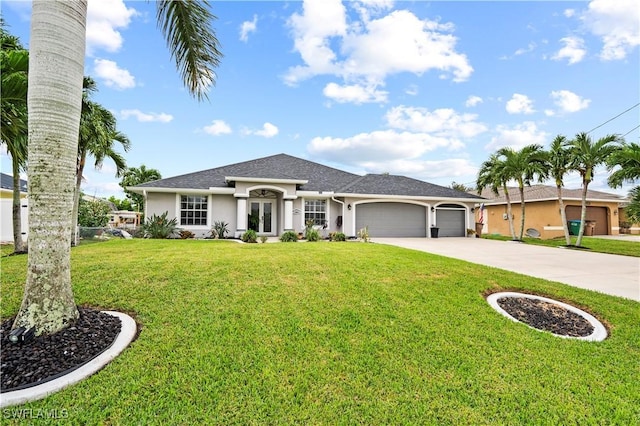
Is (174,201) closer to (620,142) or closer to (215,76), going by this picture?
(215,76)

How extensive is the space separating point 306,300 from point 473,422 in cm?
300

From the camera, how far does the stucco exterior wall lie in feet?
72.8

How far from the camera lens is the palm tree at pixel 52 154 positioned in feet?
11.0

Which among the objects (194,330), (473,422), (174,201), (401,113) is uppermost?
(401,113)

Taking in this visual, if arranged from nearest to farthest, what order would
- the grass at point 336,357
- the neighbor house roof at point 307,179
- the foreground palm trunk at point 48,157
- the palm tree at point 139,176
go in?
the grass at point 336,357 < the foreground palm trunk at point 48,157 < the neighbor house roof at point 307,179 < the palm tree at point 139,176

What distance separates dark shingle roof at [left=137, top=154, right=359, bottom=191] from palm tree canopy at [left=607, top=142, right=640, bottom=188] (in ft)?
43.1

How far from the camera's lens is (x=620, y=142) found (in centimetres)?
1391

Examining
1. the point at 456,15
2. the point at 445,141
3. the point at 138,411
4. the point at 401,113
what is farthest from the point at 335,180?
the point at 138,411

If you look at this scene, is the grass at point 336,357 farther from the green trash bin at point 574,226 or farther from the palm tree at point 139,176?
the palm tree at point 139,176

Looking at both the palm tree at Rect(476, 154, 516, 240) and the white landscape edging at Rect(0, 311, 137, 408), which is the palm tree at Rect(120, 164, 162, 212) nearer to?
the palm tree at Rect(476, 154, 516, 240)

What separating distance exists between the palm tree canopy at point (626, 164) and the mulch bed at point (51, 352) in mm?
16365

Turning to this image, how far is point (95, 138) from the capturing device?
37.0 feet

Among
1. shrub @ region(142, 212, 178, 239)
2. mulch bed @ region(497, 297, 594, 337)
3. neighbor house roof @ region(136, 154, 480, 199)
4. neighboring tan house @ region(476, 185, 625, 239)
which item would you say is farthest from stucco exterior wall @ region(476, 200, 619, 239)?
shrub @ region(142, 212, 178, 239)

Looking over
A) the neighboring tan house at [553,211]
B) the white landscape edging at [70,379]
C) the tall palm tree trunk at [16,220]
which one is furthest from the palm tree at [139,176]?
the white landscape edging at [70,379]
